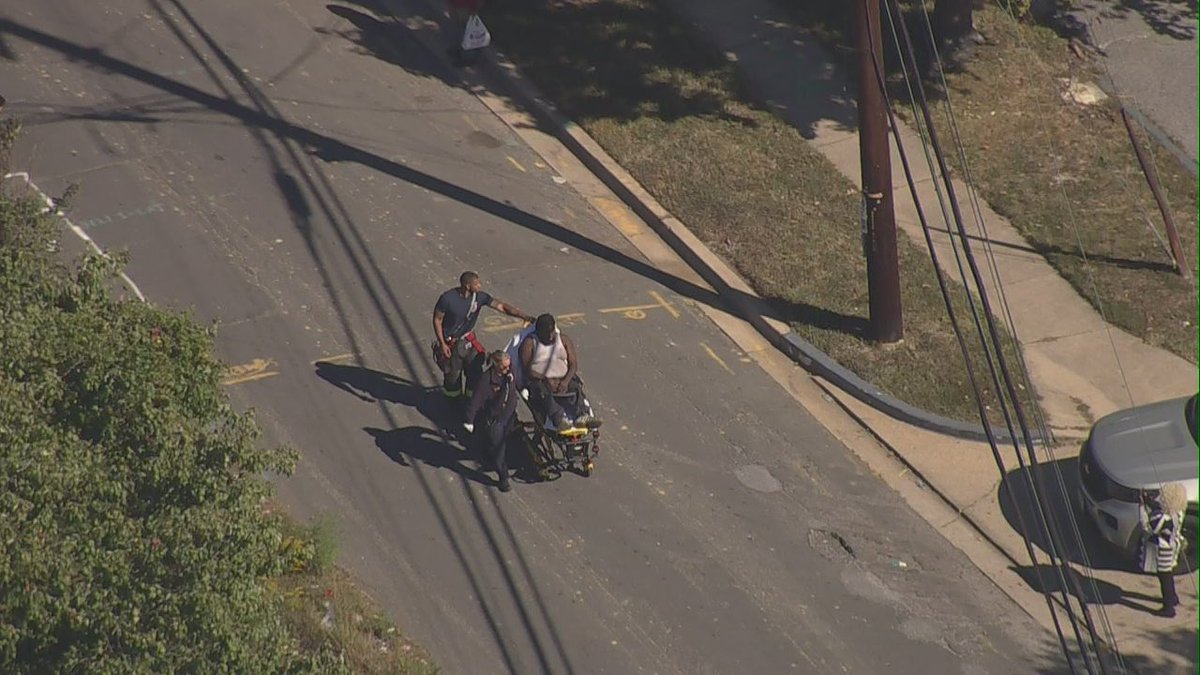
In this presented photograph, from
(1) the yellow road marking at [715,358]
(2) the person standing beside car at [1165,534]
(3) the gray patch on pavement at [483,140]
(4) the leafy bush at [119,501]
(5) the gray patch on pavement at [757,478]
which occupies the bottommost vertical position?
(5) the gray patch on pavement at [757,478]

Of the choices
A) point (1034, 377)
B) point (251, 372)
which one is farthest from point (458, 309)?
point (1034, 377)

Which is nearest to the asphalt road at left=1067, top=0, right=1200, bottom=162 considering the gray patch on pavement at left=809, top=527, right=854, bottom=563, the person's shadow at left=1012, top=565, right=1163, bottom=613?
the person's shadow at left=1012, top=565, right=1163, bottom=613

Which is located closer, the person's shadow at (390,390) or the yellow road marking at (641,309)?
the person's shadow at (390,390)

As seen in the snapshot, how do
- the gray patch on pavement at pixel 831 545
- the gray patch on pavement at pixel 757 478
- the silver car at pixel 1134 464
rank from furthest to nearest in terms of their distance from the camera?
the gray patch on pavement at pixel 757 478 < the gray patch on pavement at pixel 831 545 < the silver car at pixel 1134 464

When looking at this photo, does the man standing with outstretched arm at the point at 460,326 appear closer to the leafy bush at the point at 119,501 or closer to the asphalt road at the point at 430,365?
the asphalt road at the point at 430,365

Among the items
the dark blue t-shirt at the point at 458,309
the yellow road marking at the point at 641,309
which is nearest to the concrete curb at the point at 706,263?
the yellow road marking at the point at 641,309

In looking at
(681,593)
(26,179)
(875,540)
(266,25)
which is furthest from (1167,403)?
(266,25)
